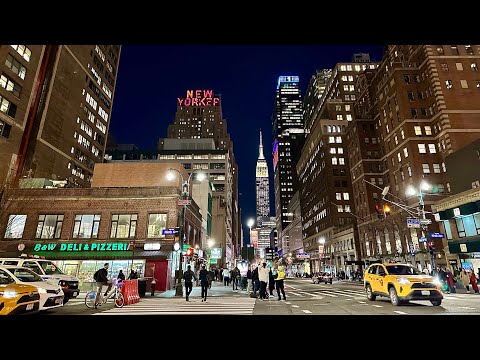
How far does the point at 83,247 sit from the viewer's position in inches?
1123

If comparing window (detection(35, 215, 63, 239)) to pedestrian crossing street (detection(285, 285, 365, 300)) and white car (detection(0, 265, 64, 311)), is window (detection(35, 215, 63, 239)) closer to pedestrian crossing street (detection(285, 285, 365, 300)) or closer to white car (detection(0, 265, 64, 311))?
white car (detection(0, 265, 64, 311))

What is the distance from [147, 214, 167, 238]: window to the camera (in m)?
29.1

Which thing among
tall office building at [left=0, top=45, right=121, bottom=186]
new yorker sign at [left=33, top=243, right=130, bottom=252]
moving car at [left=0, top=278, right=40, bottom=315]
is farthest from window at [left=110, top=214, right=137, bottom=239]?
moving car at [left=0, top=278, right=40, bottom=315]

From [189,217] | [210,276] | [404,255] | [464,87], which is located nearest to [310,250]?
[404,255]

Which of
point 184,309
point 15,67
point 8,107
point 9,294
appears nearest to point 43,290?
point 9,294

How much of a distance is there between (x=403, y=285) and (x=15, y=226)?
3410 centimetres

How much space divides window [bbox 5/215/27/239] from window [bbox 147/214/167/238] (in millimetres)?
12768

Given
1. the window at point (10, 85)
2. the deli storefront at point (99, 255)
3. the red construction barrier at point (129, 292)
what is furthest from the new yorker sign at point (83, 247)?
the window at point (10, 85)

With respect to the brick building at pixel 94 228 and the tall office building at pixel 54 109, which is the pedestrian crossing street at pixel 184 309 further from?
the tall office building at pixel 54 109

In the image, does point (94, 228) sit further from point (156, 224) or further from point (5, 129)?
point (5, 129)

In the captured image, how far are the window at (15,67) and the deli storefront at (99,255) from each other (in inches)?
1196
